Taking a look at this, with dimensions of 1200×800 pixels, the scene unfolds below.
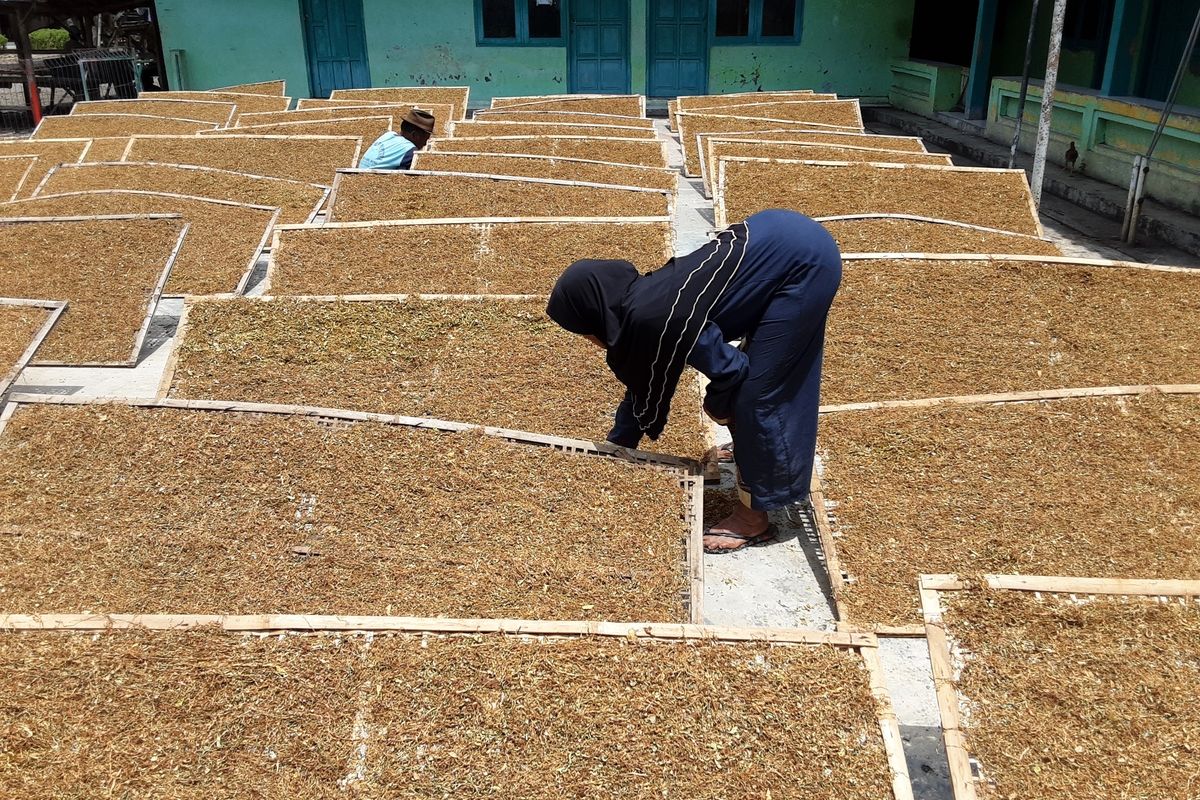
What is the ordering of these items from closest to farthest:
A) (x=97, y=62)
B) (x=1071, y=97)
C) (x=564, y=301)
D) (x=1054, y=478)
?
(x=564, y=301) < (x=1054, y=478) < (x=1071, y=97) < (x=97, y=62)

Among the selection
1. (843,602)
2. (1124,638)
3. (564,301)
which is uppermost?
(564,301)

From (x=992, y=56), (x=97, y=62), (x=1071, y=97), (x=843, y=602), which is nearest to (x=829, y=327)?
→ (x=843, y=602)

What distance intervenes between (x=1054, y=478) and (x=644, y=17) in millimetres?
13871

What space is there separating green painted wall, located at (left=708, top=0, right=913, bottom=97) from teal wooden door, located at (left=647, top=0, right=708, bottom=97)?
0.24m

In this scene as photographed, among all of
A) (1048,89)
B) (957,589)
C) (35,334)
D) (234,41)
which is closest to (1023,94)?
(1048,89)

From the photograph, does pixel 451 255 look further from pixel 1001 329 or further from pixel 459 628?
pixel 459 628

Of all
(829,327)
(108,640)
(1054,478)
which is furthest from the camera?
(829,327)

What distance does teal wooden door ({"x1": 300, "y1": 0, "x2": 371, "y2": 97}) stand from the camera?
1562 cm

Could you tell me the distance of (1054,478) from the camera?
10.7 ft

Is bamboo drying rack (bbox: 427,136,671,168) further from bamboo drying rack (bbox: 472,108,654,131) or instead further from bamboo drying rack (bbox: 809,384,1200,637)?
bamboo drying rack (bbox: 809,384,1200,637)

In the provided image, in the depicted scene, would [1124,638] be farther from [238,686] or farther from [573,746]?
[238,686]

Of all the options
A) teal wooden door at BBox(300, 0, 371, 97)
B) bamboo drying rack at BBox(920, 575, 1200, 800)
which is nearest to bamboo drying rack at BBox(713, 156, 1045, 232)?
bamboo drying rack at BBox(920, 575, 1200, 800)

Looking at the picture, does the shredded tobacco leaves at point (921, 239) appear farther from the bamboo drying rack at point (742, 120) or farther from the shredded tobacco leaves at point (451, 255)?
the bamboo drying rack at point (742, 120)

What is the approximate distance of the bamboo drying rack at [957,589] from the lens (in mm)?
2066
